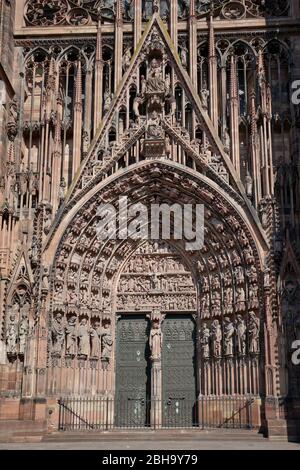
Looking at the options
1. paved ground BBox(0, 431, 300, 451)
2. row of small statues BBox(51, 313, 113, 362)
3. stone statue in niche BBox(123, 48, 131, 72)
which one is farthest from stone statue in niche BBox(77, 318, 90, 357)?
stone statue in niche BBox(123, 48, 131, 72)

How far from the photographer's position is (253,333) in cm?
1638

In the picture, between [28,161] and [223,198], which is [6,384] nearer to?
[28,161]

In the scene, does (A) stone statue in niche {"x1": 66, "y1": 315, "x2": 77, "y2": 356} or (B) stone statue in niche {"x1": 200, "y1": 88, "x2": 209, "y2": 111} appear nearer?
(A) stone statue in niche {"x1": 66, "y1": 315, "x2": 77, "y2": 356}

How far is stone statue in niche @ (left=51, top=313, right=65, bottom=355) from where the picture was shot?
16719 millimetres

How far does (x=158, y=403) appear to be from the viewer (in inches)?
685

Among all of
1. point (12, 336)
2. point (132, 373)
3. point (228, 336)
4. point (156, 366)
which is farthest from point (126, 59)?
point (132, 373)

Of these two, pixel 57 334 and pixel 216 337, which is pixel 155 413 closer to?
pixel 216 337

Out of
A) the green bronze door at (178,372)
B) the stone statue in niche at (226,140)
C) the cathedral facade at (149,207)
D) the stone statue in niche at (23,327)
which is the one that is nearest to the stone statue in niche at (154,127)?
the cathedral facade at (149,207)

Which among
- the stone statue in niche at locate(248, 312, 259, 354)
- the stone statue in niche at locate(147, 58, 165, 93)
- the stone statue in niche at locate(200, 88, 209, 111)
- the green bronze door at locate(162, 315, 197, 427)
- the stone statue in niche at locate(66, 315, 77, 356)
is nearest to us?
the stone statue in niche at locate(248, 312, 259, 354)

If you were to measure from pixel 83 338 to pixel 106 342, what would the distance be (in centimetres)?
77

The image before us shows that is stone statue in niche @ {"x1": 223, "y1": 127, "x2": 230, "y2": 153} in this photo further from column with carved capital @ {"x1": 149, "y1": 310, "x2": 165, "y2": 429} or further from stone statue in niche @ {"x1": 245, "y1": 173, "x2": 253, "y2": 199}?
column with carved capital @ {"x1": 149, "y1": 310, "x2": 165, "y2": 429}

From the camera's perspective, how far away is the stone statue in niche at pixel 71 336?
666 inches

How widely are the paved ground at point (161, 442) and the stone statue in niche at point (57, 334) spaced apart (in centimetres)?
225

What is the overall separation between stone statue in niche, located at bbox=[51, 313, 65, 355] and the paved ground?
7.38 ft
